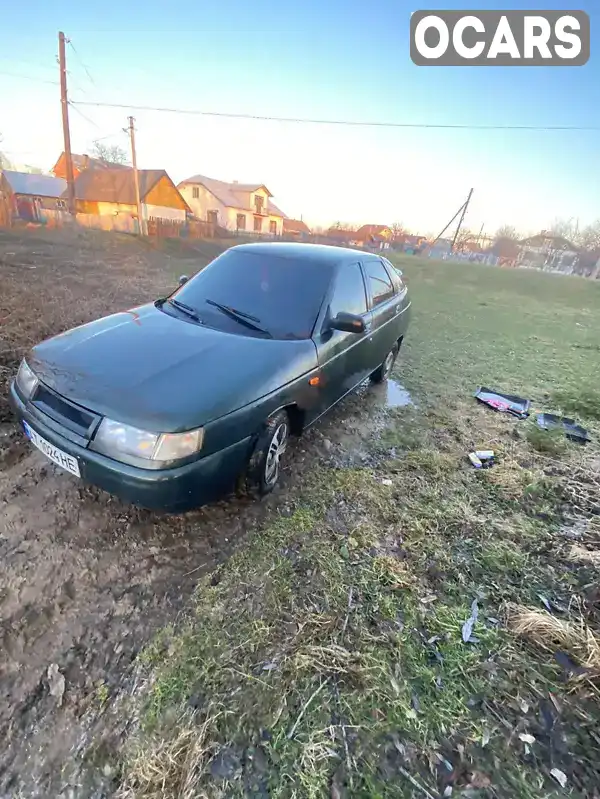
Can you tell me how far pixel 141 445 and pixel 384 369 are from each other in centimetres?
376

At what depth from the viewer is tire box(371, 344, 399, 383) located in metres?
4.91

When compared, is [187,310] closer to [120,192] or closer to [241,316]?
[241,316]

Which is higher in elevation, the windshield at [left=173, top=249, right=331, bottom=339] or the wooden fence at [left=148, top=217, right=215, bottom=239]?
the windshield at [left=173, top=249, right=331, bottom=339]

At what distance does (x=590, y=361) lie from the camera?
724 cm

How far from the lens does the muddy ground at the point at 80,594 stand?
1363mm

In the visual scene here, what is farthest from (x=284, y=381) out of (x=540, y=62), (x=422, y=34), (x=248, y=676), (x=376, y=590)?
(x=540, y=62)

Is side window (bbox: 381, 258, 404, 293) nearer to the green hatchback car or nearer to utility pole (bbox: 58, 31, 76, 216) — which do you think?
the green hatchback car

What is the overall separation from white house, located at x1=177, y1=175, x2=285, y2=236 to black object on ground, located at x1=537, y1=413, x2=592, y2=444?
124 feet

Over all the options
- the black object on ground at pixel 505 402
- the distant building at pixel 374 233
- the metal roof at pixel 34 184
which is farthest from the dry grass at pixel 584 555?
the distant building at pixel 374 233

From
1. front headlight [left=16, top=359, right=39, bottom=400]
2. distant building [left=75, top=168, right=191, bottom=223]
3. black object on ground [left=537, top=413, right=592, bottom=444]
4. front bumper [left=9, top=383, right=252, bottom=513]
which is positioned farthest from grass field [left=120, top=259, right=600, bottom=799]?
distant building [left=75, top=168, right=191, bottom=223]

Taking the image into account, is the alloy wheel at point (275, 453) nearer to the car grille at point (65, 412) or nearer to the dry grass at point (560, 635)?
the car grille at point (65, 412)

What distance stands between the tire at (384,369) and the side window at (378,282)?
78 cm

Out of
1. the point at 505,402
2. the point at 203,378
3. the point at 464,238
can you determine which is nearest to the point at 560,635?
the point at 203,378

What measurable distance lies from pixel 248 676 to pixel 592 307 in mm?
20045
